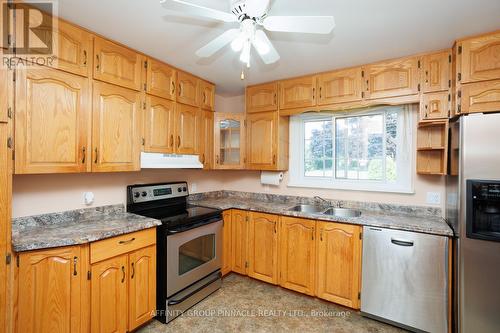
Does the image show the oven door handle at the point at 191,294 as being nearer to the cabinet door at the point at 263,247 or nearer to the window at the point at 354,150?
the cabinet door at the point at 263,247

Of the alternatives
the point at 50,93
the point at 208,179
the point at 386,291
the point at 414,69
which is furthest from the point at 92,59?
the point at 386,291

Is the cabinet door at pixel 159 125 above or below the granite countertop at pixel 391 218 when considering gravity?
above

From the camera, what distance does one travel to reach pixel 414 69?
219 centimetres

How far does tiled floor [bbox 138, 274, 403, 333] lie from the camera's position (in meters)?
2.04

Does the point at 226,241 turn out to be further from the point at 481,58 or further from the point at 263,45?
the point at 481,58

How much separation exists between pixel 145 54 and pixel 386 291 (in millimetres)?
2999

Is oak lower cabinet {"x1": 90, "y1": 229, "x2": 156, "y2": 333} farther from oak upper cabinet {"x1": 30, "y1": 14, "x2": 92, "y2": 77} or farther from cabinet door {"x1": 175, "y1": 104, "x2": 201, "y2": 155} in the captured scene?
oak upper cabinet {"x1": 30, "y1": 14, "x2": 92, "y2": 77}

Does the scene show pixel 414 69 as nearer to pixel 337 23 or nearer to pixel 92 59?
pixel 337 23

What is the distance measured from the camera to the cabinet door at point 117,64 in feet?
6.35

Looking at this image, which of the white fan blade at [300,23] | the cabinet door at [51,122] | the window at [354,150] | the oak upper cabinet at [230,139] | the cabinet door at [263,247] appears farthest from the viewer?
the oak upper cabinet at [230,139]

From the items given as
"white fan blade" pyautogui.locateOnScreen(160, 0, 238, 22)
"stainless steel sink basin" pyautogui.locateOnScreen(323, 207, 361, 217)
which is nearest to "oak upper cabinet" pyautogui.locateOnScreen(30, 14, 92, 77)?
"white fan blade" pyautogui.locateOnScreen(160, 0, 238, 22)

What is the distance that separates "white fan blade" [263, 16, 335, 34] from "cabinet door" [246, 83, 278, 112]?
1.52m

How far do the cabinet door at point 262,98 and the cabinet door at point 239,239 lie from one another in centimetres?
130

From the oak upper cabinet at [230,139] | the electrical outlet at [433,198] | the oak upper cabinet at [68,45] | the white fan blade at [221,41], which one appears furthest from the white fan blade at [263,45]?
the electrical outlet at [433,198]
